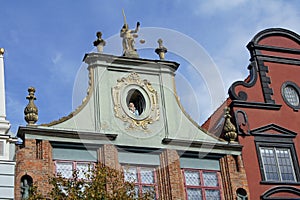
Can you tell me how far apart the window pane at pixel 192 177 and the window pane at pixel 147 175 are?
134 centimetres

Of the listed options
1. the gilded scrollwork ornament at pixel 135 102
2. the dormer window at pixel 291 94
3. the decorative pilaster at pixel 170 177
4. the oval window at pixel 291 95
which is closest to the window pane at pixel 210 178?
the decorative pilaster at pixel 170 177

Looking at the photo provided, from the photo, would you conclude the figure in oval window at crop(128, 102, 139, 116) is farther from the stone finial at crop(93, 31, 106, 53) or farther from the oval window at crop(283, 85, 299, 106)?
the oval window at crop(283, 85, 299, 106)

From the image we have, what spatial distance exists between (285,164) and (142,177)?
20.9ft

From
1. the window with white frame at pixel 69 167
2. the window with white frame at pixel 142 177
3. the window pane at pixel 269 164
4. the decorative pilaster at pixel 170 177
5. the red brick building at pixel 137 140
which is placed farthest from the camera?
the window pane at pixel 269 164

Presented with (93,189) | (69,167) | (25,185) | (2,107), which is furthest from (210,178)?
(2,107)

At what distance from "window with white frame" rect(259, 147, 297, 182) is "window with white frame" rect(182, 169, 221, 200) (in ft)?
7.31

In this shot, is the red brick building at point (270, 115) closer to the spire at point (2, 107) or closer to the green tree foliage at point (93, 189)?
the green tree foliage at point (93, 189)

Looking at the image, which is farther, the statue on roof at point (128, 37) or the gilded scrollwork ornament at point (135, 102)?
the statue on roof at point (128, 37)

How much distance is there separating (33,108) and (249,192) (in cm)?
885

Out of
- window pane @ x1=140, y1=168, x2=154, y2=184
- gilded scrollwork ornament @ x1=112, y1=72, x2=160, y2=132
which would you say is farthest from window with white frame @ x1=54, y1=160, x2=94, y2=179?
gilded scrollwork ornament @ x1=112, y1=72, x2=160, y2=132

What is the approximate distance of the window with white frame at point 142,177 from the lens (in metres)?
23.7

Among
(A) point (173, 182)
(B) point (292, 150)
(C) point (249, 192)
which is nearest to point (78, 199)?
(A) point (173, 182)

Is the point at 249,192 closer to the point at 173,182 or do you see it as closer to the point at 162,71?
the point at 173,182

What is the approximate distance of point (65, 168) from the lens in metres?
23.2
